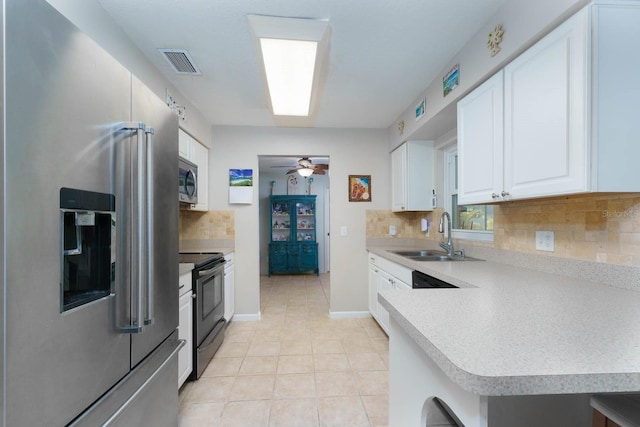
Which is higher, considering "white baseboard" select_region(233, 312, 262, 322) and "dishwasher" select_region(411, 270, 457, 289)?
"dishwasher" select_region(411, 270, 457, 289)

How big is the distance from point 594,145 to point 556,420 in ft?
3.30

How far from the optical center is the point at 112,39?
5.23 ft

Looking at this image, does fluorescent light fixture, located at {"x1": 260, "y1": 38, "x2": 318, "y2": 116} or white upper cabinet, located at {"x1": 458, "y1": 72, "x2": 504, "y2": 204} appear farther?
fluorescent light fixture, located at {"x1": 260, "y1": 38, "x2": 318, "y2": 116}

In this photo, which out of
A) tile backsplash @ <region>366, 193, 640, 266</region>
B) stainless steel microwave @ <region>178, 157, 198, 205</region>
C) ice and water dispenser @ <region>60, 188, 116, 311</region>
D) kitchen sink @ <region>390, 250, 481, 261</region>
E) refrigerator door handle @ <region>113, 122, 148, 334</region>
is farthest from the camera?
kitchen sink @ <region>390, 250, 481, 261</region>

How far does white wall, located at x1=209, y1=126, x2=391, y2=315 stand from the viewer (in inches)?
133

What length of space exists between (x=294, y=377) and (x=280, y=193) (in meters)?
Answer: 4.70

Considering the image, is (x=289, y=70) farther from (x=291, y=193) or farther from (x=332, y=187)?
(x=291, y=193)

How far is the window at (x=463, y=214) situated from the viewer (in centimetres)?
230

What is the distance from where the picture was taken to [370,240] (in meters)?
3.51

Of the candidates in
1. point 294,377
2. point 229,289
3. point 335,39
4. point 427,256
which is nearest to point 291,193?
point 229,289

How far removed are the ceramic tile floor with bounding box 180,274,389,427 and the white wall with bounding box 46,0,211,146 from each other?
217 centimetres

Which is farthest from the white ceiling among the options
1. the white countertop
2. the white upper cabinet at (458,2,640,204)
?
the white countertop

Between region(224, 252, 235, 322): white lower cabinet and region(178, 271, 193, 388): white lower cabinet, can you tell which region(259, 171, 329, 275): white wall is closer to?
region(224, 252, 235, 322): white lower cabinet

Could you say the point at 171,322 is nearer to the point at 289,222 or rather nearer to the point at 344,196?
the point at 344,196
